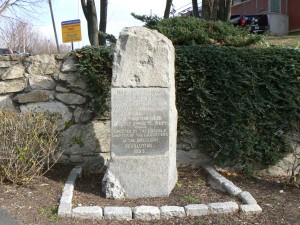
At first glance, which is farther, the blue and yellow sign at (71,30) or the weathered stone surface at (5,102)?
the blue and yellow sign at (71,30)

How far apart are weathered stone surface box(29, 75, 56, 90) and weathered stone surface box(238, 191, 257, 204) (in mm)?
3263

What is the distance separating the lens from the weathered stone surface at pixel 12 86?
237 inches

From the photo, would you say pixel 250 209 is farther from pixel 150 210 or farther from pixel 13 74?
pixel 13 74

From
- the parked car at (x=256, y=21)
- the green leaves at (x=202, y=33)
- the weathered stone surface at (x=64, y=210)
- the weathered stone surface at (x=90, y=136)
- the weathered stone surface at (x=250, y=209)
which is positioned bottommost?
the weathered stone surface at (x=250, y=209)

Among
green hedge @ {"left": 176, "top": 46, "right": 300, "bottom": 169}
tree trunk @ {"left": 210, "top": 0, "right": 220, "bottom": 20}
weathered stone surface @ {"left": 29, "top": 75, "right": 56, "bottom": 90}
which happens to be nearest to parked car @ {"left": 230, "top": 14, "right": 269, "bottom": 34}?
tree trunk @ {"left": 210, "top": 0, "right": 220, "bottom": 20}

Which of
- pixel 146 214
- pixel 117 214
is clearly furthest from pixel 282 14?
pixel 117 214

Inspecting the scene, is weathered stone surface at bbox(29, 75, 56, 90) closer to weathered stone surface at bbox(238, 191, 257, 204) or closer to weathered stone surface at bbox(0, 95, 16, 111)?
weathered stone surface at bbox(0, 95, 16, 111)

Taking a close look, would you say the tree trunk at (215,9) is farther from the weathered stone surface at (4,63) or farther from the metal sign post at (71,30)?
the weathered stone surface at (4,63)

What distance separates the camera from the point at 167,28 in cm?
627

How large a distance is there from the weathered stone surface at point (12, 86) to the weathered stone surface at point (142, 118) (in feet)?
6.69

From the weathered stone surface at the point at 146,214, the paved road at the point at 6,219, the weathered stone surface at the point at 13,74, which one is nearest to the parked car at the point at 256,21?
the weathered stone surface at the point at 13,74

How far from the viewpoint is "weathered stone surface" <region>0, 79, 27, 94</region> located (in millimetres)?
6023

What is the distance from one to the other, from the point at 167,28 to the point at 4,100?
9.16ft

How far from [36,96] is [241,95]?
3.09 m
